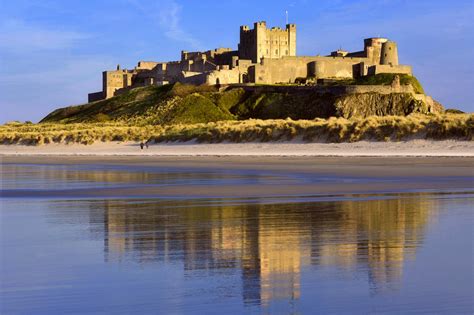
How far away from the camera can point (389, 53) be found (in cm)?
9619

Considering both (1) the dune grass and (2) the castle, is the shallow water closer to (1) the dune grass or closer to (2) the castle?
(1) the dune grass

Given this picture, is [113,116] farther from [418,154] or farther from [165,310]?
[165,310]

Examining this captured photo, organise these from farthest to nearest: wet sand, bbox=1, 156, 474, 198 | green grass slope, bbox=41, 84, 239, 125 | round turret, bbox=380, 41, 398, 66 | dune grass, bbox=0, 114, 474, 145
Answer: round turret, bbox=380, 41, 398, 66 → green grass slope, bbox=41, 84, 239, 125 → dune grass, bbox=0, 114, 474, 145 → wet sand, bbox=1, 156, 474, 198

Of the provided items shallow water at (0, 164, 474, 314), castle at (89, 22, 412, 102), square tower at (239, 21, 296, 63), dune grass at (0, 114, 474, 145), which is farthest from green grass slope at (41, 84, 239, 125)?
shallow water at (0, 164, 474, 314)

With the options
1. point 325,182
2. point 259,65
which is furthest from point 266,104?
point 325,182

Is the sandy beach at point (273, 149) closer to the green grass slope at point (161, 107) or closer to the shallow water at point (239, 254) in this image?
the shallow water at point (239, 254)

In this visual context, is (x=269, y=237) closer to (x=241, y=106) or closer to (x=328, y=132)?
(x=328, y=132)

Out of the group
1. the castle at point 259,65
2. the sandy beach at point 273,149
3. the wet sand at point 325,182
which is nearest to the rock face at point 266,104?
the castle at point 259,65

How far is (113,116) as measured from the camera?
85.5 metres

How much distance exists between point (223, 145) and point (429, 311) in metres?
35.2

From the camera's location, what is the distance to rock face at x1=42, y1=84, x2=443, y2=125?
251 ft

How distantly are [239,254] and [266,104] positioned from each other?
72024mm

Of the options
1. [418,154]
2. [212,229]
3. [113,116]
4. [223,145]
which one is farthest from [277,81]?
[212,229]

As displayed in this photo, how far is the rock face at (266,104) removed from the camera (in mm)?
76375
